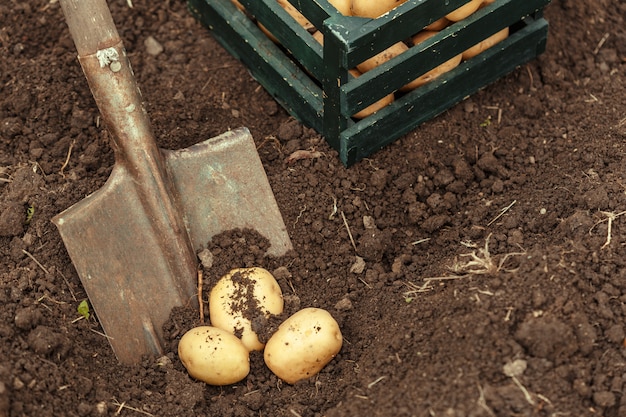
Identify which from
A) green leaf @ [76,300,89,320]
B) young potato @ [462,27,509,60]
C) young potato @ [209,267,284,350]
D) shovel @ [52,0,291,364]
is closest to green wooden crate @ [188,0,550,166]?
young potato @ [462,27,509,60]

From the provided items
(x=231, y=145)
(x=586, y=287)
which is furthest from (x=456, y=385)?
(x=231, y=145)

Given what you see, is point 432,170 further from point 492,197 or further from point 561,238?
point 561,238

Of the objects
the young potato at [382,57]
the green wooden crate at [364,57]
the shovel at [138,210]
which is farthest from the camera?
the young potato at [382,57]

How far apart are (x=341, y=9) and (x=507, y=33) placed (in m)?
0.77

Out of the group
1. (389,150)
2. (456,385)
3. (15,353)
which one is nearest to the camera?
(456,385)

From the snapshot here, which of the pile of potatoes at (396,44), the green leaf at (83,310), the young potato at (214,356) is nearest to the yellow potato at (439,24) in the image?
the pile of potatoes at (396,44)

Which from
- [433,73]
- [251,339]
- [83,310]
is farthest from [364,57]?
[83,310]

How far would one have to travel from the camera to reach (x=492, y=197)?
126 inches

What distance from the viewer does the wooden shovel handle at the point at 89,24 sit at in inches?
107

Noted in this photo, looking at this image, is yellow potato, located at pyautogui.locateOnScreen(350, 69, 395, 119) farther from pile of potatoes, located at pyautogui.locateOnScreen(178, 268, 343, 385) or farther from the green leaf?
the green leaf

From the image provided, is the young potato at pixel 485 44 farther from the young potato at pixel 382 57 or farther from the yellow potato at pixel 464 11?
the young potato at pixel 382 57

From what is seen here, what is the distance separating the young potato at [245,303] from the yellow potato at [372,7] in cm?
93

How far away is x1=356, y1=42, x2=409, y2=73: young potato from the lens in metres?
3.04

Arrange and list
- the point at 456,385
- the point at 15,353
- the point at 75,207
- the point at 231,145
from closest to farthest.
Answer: the point at 456,385 < the point at 15,353 < the point at 75,207 < the point at 231,145
